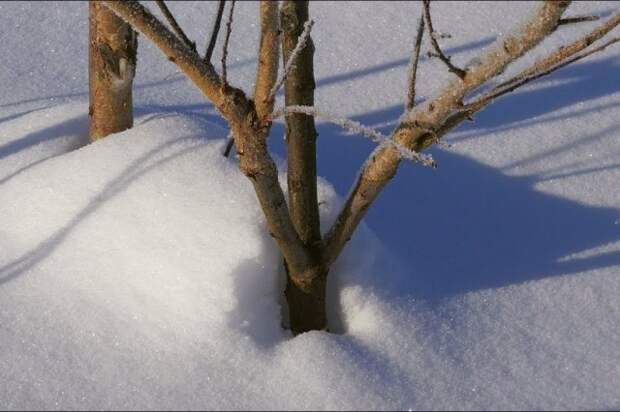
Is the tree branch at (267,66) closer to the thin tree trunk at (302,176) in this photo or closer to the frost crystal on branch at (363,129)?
the frost crystal on branch at (363,129)

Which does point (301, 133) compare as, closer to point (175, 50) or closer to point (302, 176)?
point (302, 176)

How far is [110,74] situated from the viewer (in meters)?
2.49

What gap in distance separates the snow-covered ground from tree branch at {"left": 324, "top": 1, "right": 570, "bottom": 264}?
17cm

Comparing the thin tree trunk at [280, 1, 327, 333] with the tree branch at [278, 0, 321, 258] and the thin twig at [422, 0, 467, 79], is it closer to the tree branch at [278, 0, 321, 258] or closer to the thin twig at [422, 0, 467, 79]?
the tree branch at [278, 0, 321, 258]

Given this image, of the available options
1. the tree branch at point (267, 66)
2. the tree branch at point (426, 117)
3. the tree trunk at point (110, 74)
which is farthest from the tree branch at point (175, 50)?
the tree trunk at point (110, 74)

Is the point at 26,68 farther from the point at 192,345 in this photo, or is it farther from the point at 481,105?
the point at 481,105

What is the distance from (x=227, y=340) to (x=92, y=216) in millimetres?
516

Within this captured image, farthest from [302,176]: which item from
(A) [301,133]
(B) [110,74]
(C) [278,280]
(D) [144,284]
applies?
(B) [110,74]

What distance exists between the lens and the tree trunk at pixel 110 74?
2451 millimetres

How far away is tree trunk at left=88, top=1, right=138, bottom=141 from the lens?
96.5 inches

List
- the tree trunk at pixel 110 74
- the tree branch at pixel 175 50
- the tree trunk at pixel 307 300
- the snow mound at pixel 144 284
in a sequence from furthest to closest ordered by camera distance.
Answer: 1. the tree trunk at pixel 110 74
2. the tree trunk at pixel 307 300
3. the snow mound at pixel 144 284
4. the tree branch at pixel 175 50

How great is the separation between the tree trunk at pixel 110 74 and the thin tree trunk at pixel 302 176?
680mm

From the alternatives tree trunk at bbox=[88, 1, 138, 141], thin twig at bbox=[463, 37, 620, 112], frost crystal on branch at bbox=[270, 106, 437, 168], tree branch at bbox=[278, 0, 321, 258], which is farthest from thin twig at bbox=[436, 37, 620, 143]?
tree trunk at bbox=[88, 1, 138, 141]

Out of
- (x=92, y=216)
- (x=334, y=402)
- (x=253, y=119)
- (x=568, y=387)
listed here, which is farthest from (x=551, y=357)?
(x=92, y=216)
